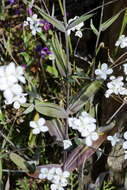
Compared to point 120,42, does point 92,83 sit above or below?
below

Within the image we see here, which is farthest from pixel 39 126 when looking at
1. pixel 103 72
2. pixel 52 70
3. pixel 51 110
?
pixel 52 70

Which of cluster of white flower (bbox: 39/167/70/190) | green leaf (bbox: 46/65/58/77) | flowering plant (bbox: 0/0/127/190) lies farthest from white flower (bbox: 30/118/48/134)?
green leaf (bbox: 46/65/58/77)

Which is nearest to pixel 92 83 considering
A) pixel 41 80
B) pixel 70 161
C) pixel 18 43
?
pixel 70 161

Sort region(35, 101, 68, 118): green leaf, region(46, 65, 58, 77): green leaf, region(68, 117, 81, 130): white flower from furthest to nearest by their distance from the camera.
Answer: region(46, 65, 58, 77): green leaf → region(35, 101, 68, 118): green leaf → region(68, 117, 81, 130): white flower

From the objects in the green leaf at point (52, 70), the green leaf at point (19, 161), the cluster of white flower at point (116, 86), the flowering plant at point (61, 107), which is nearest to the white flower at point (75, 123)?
the flowering plant at point (61, 107)

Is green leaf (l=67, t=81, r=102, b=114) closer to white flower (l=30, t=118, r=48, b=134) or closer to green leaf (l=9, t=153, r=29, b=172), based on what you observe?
white flower (l=30, t=118, r=48, b=134)

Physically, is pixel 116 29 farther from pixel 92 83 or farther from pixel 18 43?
pixel 18 43

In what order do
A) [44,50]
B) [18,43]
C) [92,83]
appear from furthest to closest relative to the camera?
[18,43]
[44,50]
[92,83]

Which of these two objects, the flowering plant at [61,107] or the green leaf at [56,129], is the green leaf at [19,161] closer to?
the flowering plant at [61,107]

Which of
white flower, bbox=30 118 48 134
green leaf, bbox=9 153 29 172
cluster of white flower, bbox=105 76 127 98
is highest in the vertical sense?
cluster of white flower, bbox=105 76 127 98

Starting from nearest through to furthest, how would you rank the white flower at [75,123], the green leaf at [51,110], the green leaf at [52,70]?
the white flower at [75,123] → the green leaf at [51,110] → the green leaf at [52,70]

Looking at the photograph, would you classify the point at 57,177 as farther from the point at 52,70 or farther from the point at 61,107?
the point at 52,70
